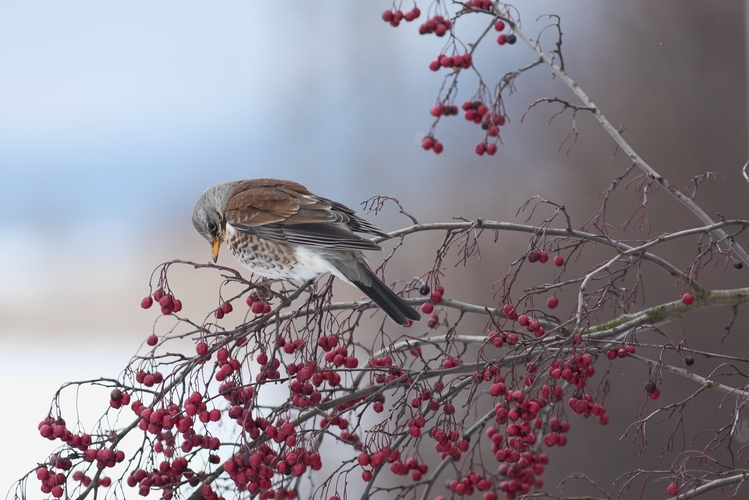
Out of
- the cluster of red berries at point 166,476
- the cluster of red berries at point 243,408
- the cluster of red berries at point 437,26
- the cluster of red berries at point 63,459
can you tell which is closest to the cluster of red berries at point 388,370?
the cluster of red berries at point 243,408

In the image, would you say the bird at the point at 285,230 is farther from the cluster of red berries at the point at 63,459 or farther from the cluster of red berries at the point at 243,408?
the cluster of red berries at the point at 63,459

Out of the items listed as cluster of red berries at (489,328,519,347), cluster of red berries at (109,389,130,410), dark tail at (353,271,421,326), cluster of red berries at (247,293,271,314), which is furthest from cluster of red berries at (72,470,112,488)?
cluster of red berries at (489,328,519,347)

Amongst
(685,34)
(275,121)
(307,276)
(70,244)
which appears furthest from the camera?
(70,244)

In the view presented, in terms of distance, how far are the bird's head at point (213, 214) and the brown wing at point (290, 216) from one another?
0.04 m

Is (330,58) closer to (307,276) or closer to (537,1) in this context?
(537,1)

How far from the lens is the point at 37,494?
3.31 metres

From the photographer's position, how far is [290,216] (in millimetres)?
1482

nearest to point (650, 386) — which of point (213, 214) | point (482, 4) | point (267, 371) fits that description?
point (267, 371)

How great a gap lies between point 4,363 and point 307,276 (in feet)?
10.0

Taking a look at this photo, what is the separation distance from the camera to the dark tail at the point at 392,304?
3.96 ft

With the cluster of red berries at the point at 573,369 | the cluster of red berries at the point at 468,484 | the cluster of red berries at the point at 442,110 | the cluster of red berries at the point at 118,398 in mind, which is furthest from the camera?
the cluster of red berries at the point at 442,110

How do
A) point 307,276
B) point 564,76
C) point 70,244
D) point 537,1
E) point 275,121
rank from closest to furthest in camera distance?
point 564,76 < point 307,276 < point 537,1 < point 275,121 < point 70,244

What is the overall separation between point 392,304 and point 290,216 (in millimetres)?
363

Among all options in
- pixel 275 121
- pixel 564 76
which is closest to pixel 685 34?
pixel 564 76
